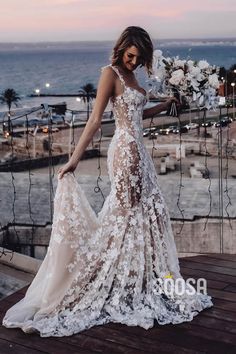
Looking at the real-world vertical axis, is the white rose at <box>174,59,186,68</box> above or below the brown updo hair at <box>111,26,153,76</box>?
below

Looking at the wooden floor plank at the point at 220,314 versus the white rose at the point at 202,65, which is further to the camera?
the white rose at the point at 202,65

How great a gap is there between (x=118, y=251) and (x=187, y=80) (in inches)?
42.0

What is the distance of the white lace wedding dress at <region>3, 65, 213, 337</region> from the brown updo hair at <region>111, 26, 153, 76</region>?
0.32 ft

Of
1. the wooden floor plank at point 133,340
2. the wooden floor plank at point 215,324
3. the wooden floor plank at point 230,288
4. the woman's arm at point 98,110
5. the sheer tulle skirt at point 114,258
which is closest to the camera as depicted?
the wooden floor plank at point 133,340

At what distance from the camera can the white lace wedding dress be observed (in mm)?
3227

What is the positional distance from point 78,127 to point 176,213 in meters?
36.5

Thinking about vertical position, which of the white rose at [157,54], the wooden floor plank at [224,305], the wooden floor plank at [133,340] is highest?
the white rose at [157,54]

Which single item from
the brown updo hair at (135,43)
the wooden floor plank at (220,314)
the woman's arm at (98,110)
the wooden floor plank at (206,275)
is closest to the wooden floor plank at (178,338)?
the wooden floor plank at (220,314)

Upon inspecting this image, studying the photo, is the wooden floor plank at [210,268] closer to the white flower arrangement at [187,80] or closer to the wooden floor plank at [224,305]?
the wooden floor plank at [224,305]

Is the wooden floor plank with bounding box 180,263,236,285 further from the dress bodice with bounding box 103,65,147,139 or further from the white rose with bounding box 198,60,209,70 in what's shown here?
the white rose with bounding box 198,60,209,70

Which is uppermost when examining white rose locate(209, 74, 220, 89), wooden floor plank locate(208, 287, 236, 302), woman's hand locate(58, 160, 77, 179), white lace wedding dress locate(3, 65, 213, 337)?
white rose locate(209, 74, 220, 89)

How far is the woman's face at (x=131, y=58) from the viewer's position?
309cm

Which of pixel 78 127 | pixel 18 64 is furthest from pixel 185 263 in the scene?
pixel 18 64

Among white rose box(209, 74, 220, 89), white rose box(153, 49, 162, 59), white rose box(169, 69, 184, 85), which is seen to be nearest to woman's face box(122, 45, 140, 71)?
white rose box(153, 49, 162, 59)
